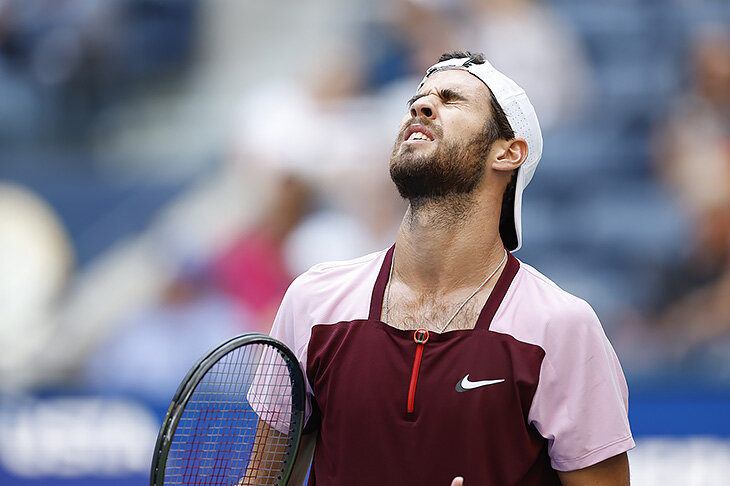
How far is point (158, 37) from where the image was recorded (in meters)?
6.29

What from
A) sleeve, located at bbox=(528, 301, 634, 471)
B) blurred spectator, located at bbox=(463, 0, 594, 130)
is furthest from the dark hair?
blurred spectator, located at bbox=(463, 0, 594, 130)

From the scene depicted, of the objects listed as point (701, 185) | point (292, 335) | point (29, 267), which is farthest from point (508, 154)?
point (29, 267)

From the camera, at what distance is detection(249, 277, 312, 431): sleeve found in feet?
7.50

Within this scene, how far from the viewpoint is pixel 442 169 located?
2262mm

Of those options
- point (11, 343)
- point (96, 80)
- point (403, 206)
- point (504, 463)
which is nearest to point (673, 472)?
point (403, 206)

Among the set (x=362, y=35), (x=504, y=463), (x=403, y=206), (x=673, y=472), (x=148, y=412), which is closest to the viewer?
(x=504, y=463)

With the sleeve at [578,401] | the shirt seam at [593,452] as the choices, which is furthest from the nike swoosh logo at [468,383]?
the shirt seam at [593,452]

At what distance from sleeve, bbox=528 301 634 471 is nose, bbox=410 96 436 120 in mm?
597

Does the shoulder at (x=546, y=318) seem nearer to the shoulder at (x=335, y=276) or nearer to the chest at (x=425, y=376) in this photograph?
the chest at (x=425, y=376)

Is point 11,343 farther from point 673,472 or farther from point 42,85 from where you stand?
point 673,472

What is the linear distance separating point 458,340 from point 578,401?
290 mm

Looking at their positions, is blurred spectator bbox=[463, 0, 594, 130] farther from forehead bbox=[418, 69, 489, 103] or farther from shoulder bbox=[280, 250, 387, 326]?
shoulder bbox=[280, 250, 387, 326]

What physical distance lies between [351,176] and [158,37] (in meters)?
1.69

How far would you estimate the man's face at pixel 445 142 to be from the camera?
226 cm
